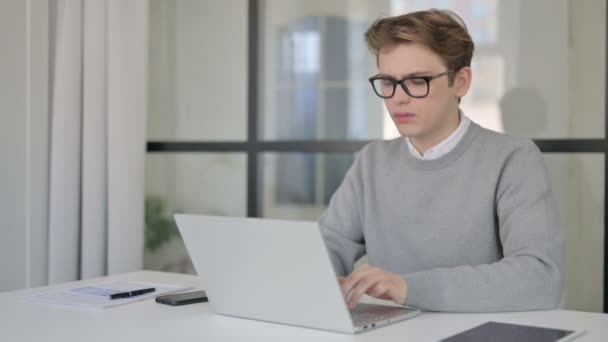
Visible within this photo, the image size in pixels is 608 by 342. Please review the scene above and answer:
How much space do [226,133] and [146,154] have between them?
1.38 ft

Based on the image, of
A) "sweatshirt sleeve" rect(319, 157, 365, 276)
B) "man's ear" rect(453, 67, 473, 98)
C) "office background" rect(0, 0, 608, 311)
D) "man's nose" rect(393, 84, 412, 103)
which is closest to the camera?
"man's nose" rect(393, 84, 412, 103)

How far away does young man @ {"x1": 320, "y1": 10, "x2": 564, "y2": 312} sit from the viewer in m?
1.68

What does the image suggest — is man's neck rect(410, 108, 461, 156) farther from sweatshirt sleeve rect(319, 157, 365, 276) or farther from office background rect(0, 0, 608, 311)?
office background rect(0, 0, 608, 311)

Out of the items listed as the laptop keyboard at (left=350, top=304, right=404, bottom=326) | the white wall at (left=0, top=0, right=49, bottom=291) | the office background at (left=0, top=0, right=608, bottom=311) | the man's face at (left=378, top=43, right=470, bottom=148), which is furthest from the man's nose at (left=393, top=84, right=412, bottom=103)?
the white wall at (left=0, top=0, right=49, bottom=291)

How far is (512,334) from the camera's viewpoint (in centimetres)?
141

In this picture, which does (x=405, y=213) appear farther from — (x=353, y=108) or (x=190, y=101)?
(x=190, y=101)

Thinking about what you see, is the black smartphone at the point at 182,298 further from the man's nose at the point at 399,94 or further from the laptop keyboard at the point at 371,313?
the man's nose at the point at 399,94

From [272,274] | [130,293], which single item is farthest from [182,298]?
[272,274]

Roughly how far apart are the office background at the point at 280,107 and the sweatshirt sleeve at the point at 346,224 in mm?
973

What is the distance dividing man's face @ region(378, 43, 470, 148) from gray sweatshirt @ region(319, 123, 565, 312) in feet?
0.40

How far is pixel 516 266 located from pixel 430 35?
1.88 ft

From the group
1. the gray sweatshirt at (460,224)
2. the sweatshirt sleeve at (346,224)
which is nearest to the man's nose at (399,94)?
the gray sweatshirt at (460,224)

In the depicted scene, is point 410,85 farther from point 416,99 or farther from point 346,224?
point 346,224

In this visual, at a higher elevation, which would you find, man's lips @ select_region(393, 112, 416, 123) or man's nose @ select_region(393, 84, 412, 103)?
man's nose @ select_region(393, 84, 412, 103)
